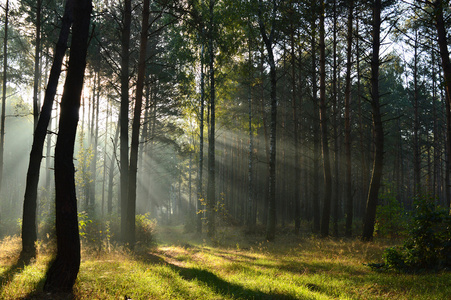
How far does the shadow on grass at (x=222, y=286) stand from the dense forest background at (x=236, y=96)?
12.7 ft

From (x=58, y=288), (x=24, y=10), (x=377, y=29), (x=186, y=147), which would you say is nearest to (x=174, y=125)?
(x=186, y=147)

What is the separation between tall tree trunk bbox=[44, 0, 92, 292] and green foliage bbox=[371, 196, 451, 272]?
21.8 feet

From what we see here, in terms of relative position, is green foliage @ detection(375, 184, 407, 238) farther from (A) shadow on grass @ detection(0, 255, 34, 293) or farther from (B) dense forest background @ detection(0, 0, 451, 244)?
(A) shadow on grass @ detection(0, 255, 34, 293)

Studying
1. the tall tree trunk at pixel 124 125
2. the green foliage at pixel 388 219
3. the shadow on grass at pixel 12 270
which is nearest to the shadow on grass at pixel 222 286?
the shadow on grass at pixel 12 270

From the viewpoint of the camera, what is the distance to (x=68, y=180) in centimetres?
466

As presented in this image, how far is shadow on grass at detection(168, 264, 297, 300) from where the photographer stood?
16.1 feet

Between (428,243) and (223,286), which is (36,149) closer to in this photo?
(223,286)

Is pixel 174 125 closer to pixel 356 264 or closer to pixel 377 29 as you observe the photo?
pixel 377 29

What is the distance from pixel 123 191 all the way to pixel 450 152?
538 inches

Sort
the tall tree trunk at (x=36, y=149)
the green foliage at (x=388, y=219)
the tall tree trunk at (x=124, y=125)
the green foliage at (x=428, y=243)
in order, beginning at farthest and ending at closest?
the green foliage at (x=388, y=219)
the tall tree trunk at (x=124, y=125)
the tall tree trunk at (x=36, y=149)
the green foliage at (x=428, y=243)

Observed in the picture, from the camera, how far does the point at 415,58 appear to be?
→ 21.1 m

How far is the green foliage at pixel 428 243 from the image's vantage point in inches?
233

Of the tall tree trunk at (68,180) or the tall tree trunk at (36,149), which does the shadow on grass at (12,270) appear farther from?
the tall tree trunk at (68,180)

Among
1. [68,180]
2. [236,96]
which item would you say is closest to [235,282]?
[68,180]
